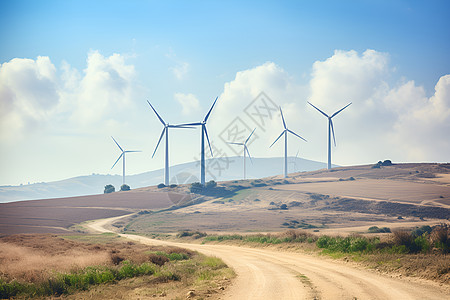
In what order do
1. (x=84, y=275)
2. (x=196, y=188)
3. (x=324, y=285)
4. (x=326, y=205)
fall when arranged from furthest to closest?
(x=196, y=188), (x=326, y=205), (x=84, y=275), (x=324, y=285)

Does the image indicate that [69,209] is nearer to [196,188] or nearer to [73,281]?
[196,188]

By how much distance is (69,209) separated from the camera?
130 meters

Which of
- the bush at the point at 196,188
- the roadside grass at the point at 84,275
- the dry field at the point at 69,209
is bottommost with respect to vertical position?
the dry field at the point at 69,209

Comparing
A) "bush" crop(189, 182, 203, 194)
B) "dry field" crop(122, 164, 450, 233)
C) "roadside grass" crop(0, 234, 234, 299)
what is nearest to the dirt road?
"roadside grass" crop(0, 234, 234, 299)

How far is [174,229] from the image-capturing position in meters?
95.5

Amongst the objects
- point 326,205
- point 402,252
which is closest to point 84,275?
point 402,252

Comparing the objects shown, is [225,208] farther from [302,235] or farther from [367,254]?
[367,254]

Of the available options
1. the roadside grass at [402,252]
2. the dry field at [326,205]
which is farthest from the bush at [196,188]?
the roadside grass at [402,252]

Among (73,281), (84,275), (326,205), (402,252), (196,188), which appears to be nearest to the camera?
(73,281)

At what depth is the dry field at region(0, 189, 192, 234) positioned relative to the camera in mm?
95500

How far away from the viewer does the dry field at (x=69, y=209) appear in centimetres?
9550

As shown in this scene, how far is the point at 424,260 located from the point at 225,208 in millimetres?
116751

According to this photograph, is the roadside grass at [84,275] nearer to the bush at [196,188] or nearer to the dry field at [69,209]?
the dry field at [69,209]

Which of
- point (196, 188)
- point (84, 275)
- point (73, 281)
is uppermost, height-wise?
point (196, 188)
